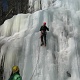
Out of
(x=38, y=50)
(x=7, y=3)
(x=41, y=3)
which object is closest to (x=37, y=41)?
(x=38, y=50)

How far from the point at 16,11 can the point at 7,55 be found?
13.4 metres

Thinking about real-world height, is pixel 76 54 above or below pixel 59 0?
below

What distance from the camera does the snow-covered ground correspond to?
10.1 m

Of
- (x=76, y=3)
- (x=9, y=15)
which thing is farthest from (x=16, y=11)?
(x=76, y=3)

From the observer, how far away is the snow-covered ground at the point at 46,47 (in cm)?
1007

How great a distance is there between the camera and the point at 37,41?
1125 centimetres

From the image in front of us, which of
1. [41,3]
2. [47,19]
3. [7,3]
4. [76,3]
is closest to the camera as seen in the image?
[47,19]

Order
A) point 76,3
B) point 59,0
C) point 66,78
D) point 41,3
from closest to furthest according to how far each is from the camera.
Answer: point 66,78, point 76,3, point 59,0, point 41,3

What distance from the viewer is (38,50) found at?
1078cm

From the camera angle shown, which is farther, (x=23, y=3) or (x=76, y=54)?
(x=23, y=3)

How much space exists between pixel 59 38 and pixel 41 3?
8369mm

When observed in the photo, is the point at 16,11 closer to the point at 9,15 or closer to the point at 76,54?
the point at 9,15

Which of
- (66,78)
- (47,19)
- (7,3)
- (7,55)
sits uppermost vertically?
(7,3)

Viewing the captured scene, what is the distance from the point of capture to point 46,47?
10883mm
